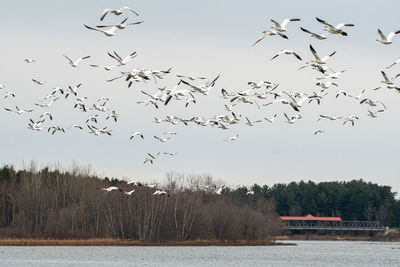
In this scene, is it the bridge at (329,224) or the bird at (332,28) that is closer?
the bird at (332,28)


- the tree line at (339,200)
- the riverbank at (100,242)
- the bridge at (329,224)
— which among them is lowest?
the riverbank at (100,242)

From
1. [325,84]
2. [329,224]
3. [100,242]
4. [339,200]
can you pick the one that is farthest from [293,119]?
[339,200]

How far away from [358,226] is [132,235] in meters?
76.7

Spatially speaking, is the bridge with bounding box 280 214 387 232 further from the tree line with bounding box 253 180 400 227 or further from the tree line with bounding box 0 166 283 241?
the tree line with bounding box 0 166 283 241

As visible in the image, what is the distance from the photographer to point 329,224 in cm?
15112

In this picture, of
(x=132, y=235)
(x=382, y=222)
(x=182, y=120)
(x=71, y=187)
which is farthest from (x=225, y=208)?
(x=382, y=222)

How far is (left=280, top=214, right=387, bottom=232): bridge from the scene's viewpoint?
470ft

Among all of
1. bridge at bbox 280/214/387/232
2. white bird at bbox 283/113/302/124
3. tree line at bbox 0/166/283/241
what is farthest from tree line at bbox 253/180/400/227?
white bird at bbox 283/113/302/124

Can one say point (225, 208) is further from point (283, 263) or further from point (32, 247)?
point (283, 263)

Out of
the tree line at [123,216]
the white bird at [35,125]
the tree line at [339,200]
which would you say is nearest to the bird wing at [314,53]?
the white bird at [35,125]

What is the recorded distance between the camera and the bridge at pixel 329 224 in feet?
470

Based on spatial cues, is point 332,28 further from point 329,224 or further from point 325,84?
point 329,224

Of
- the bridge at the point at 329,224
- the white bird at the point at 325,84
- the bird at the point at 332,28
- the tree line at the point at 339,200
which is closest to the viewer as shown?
the bird at the point at 332,28

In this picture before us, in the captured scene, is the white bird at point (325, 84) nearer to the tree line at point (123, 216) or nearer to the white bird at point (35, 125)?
the white bird at point (35, 125)
